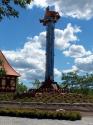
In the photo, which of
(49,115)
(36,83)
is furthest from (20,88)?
(49,115)

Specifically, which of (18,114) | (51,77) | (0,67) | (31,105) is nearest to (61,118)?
(18,114)

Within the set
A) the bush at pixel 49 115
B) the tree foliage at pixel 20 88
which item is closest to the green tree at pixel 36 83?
the tree foliage at pixel 20 88

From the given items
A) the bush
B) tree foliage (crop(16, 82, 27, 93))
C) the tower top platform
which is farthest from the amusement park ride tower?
the bush

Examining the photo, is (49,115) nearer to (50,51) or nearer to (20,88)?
(50,51)

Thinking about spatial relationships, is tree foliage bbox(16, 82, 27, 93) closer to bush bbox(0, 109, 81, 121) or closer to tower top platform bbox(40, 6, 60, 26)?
tower top platform bbox(40, 6, 60, 26)

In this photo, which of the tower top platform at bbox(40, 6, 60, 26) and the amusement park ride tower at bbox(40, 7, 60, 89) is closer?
the amusement park ride tower at bbox(40, 7, 60, 89)

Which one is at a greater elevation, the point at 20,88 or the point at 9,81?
the point at 20,88

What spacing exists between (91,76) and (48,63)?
29.7 metres

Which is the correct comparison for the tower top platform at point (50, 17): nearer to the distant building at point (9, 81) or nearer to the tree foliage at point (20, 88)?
the distant building at point (9, 81)

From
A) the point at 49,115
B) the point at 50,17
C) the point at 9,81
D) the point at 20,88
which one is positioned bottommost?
the point at 49,115

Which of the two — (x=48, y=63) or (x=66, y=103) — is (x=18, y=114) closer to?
(x=66, y=103)

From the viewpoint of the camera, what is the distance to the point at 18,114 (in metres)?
32.0

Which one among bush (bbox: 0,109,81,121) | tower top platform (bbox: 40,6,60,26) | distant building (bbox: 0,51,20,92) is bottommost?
bush (bbox: 0,109,81,121)

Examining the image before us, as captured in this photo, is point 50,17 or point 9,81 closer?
point 9,81
